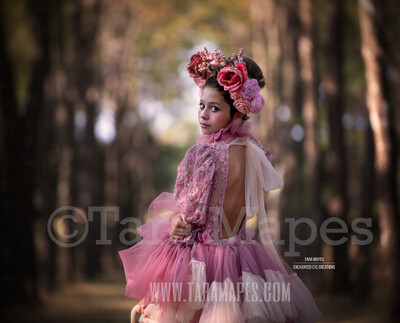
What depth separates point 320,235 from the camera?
9484 mm

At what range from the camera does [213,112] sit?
11.0 ft

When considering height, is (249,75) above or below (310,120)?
below

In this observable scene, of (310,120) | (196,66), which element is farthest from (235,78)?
(310,120)

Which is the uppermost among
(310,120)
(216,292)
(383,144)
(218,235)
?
(310,120)

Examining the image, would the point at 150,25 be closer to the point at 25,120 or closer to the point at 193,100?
the point at 193,100

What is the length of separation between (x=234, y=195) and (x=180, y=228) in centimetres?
42

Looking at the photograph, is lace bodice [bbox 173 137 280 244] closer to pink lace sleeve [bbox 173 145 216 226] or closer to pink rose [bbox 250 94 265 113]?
pink lace sleeve [bbox 173 145 216 226]

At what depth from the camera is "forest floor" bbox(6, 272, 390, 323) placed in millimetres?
7766

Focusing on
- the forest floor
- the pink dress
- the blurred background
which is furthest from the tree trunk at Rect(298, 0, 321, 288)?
the pink dress

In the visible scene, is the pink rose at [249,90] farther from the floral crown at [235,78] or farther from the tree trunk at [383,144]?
the tree trunk at [383,144]

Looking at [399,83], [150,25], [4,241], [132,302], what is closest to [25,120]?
[4,241]

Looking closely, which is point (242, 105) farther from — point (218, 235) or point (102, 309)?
point (102, 309)

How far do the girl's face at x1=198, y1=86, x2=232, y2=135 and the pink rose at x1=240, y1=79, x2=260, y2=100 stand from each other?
0.53 feet

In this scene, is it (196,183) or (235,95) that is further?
(235,95)
